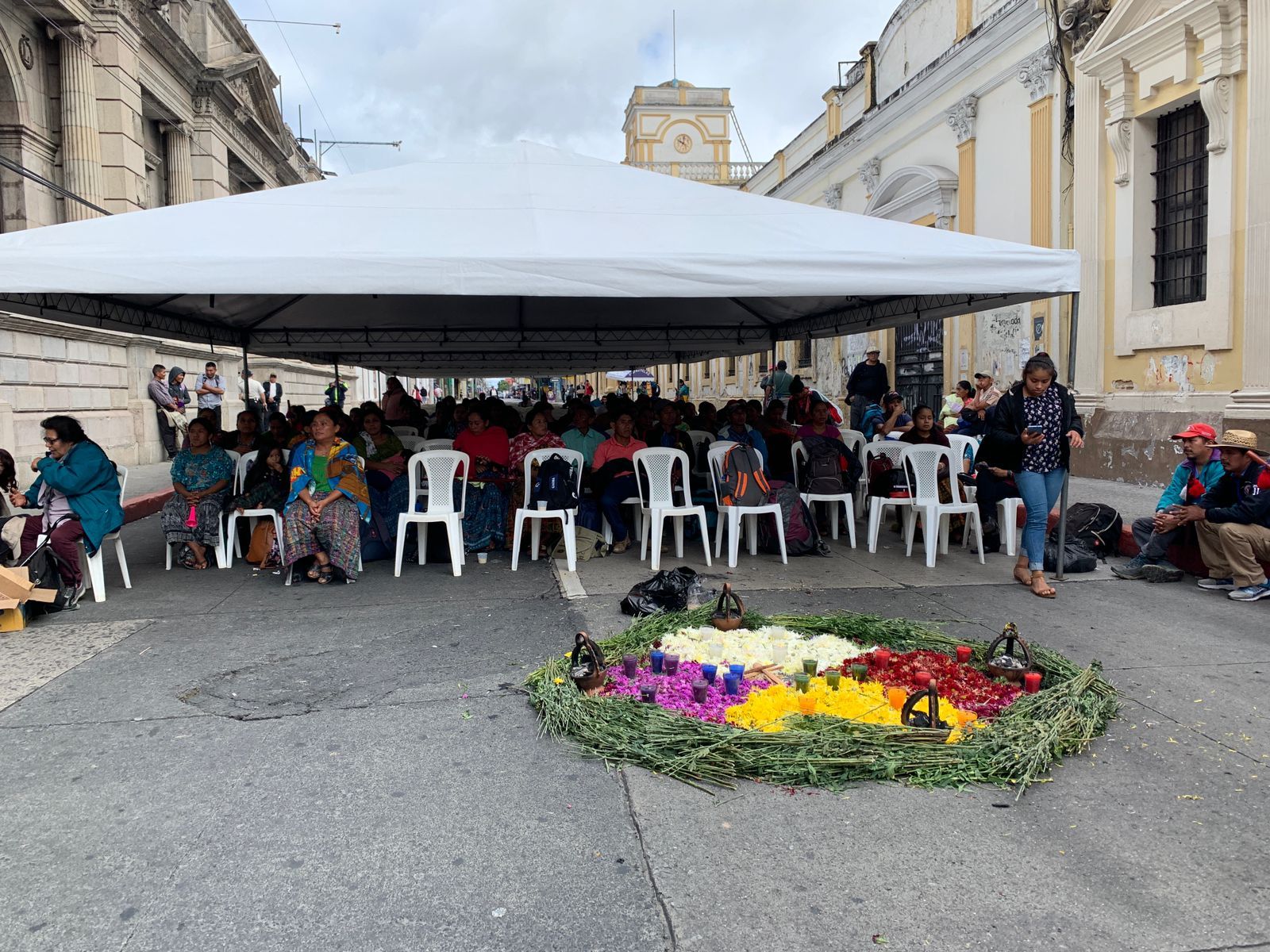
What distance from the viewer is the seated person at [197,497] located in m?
7.37

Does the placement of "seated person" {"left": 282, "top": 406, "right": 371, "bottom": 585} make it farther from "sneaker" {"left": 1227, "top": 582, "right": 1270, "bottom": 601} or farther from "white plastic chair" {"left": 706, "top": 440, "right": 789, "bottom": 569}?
"sneaker" {"left": 1227, "top": 582, "right": 1270, "bottom": 601}

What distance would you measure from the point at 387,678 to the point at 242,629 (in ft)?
4.87

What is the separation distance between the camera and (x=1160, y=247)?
11359mm

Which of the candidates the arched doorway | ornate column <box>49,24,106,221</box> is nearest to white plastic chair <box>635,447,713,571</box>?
the arched doorway

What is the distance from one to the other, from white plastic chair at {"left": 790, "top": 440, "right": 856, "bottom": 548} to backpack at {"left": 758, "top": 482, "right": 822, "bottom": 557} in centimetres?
19

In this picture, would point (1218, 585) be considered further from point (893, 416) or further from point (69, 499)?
point (69, 499)

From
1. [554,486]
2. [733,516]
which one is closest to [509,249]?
[554,486]

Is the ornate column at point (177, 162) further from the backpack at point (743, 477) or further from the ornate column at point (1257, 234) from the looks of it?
the ornate column at point (1257, 234)

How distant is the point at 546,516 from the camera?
7.21 metres

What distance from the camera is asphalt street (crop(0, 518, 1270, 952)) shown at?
2.49m

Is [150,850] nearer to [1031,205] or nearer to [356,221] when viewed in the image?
[356,221]

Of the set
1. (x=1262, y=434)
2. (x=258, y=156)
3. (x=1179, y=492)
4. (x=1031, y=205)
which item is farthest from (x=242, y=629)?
(x=258, y=156)

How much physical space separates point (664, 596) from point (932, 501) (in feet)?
9.44

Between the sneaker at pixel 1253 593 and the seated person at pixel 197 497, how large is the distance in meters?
7.54
